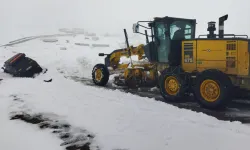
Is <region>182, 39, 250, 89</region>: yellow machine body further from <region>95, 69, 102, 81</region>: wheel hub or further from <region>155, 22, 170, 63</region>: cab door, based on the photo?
<region>95, 69, 102, 81</region>: wheel hub

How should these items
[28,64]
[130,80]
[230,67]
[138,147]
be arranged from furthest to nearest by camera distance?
[28,64] → [130,80] → [230,67] → [138,147]

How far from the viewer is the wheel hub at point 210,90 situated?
7723mm

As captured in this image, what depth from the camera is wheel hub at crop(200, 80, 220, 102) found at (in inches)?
304

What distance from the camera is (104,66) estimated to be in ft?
40.2

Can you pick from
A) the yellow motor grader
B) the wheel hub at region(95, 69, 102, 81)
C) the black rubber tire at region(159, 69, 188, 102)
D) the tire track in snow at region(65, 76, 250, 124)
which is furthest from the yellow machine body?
the wheel hub at region(95, 69, 102, 81)

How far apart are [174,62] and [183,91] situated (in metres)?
1.26

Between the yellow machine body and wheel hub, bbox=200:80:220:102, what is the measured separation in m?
0.66

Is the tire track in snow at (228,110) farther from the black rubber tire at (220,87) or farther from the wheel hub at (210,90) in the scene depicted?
the wheel hub at (210,90)

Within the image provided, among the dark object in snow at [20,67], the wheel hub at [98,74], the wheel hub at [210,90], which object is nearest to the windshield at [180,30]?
the wheel hub at [210,90]

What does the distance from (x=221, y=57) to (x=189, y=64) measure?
120cm

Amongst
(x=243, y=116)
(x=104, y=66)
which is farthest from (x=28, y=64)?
(x=243, y=116)

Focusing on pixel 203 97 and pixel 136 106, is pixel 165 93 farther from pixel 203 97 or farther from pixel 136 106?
pixel 136 106

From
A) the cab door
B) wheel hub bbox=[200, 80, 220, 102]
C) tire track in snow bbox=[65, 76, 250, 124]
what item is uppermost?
the cab door

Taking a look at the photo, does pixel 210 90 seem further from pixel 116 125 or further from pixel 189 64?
pixel 116 125
